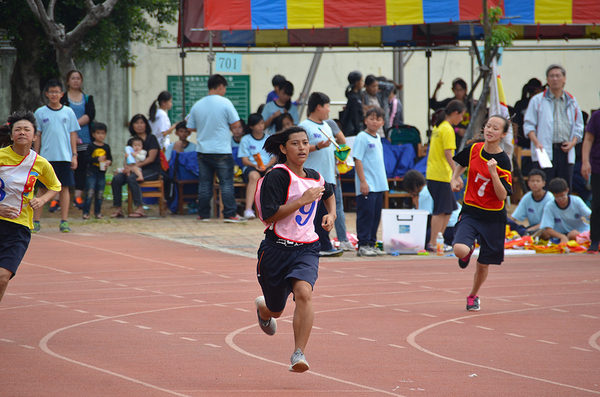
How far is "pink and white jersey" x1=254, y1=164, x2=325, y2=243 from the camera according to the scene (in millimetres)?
4891

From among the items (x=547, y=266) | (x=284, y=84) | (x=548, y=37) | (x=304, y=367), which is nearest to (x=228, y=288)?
(x=304, y=367)

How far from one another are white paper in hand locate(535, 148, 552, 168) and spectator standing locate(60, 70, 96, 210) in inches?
274

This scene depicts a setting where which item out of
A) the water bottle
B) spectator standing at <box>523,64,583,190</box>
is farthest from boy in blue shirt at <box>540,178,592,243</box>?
the water bottle

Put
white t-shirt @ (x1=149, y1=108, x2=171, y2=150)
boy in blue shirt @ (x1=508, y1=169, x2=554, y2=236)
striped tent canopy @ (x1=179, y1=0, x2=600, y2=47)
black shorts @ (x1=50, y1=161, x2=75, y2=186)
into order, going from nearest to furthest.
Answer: boy in blue shirt @ (x1=508, y1=169, x2=554, y2=236), black shorts @ (x1=50, y1=161, x2=75, y2=186), striped tent canopy @ (x1=179, y1=0, x2=600, y2=47), white t-shirt @ (x1=149, y1=108, x2=171, y2=150)

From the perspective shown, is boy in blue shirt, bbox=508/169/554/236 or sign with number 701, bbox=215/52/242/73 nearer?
boy in blue shirt, bbox=508/169/554/236

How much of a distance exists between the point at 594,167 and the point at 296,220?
22.2 ft

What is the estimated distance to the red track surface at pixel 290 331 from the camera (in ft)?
14.8

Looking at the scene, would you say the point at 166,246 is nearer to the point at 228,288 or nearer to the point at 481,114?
the point at 228,288

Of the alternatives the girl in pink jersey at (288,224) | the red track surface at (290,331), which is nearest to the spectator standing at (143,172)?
the red track surface at (290,331)

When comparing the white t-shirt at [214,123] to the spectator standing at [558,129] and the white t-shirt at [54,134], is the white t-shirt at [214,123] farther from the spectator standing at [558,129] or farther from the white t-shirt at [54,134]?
the spectator standing at [558,129]

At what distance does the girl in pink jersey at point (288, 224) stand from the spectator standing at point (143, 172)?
859 centimetres

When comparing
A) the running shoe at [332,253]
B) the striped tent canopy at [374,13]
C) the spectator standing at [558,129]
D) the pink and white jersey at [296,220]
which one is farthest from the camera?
the striped tent canopy at [374,13]

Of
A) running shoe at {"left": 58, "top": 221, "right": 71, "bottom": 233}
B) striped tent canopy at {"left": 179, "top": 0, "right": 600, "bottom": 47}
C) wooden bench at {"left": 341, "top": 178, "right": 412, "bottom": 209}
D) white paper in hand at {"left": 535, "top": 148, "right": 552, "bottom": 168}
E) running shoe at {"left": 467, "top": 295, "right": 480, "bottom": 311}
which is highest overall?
striped tent canopy at {"left": 179, "top": 0, "right": 600, "bottom": 47}

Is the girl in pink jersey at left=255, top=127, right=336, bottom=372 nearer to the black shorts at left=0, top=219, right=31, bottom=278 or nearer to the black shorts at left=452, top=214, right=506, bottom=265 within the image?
the black shorts at left=0, top=219, right=31, bottom=278
